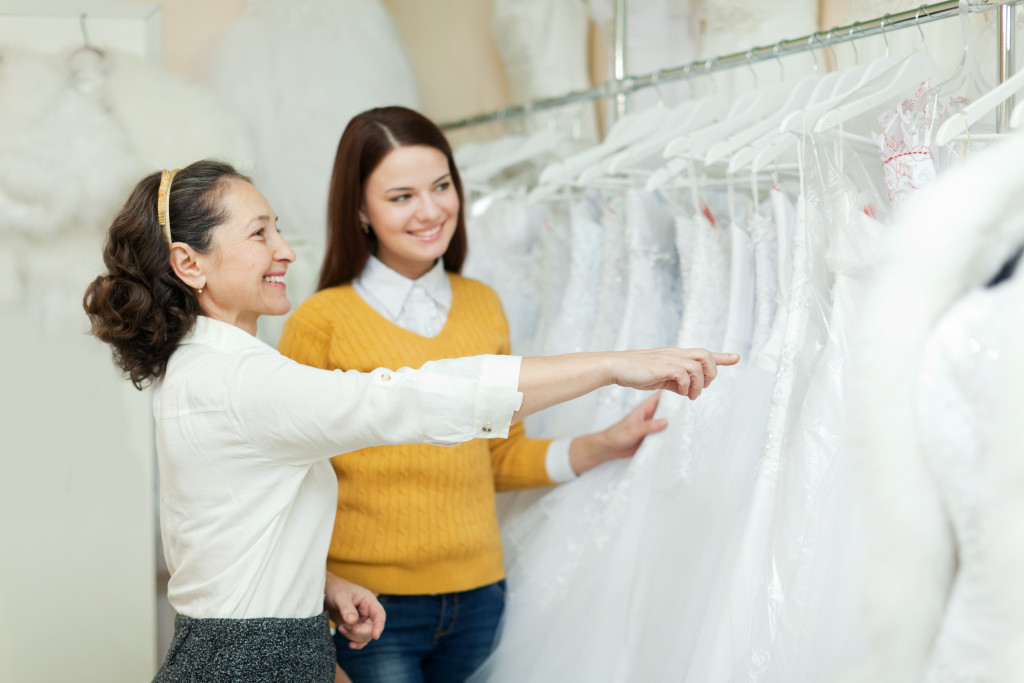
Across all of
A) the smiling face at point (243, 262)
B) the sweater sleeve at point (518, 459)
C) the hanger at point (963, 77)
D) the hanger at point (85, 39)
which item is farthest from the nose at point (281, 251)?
the hanger at point (85, 39)

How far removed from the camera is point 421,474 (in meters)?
1.47

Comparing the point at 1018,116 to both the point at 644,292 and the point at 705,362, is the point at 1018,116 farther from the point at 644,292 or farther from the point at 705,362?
the point at 644,292

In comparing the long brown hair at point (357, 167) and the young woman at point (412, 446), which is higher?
the long brown hair at point (357, 167)

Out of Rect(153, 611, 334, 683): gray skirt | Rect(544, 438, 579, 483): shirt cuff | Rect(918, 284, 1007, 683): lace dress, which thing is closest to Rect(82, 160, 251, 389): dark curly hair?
Rect(153, 611, 334, 683): gray skirt

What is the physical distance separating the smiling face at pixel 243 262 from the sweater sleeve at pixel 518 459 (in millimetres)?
514

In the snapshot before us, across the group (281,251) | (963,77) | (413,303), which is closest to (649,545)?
(413,303)

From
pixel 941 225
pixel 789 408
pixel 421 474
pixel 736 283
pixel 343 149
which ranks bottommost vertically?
pixel 421 474

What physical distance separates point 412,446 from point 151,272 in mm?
498

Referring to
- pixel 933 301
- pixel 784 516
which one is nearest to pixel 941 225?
pixel 933 301

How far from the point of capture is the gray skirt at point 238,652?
1.09 meters

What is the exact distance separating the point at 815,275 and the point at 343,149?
0.84 m

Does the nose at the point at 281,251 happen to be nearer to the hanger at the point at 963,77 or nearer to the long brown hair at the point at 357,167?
the long brown hair at the point at 357,167

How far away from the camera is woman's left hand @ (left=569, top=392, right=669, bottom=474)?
1444 mm

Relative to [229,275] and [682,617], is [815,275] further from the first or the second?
[229,275]
